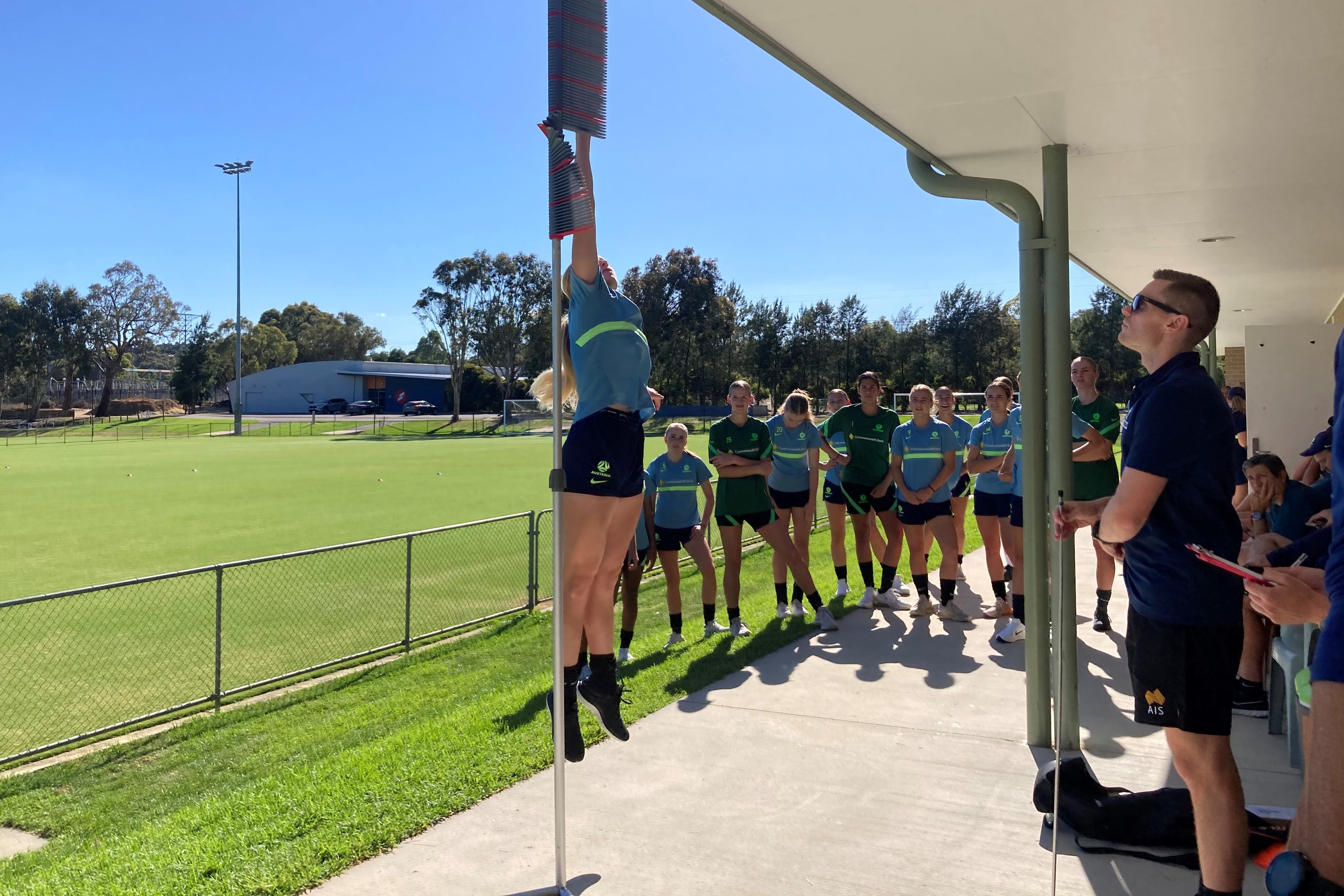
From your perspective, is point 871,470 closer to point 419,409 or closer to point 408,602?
point 408,602

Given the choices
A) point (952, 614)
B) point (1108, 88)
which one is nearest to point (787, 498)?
point (952, 614)

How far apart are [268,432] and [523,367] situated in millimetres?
20469

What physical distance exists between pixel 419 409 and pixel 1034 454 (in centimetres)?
8503

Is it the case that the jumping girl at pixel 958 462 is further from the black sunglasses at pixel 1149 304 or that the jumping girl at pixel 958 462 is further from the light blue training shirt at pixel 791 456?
the black sunglasses at pixel 1149 304

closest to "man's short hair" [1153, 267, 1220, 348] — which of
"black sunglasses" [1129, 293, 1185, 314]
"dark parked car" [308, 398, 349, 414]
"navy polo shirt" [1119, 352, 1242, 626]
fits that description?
"black sunglasses" [1129, 293, 1185, 314]

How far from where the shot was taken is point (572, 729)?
371 centimetres

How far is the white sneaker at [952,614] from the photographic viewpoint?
7.96 m

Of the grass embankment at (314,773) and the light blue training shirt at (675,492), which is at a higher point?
the light blue training shirt at (675,492)

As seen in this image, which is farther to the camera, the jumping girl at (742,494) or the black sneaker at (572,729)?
the jumping girl at (742,494)

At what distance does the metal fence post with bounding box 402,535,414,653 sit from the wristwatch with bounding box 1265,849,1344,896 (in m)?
7.40

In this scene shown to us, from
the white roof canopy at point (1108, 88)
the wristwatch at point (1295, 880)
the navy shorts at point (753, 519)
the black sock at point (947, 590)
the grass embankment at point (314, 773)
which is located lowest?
the grass embankment at point (314, 773)

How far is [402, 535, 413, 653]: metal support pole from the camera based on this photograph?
326 inches

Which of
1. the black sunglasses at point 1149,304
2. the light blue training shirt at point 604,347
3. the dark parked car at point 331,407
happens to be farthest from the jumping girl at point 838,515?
the dark parked car at point 331,407

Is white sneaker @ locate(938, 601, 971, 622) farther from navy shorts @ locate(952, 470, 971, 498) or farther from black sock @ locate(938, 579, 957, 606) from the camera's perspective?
navy shorts @ locate(952, 470, 971, 498)
